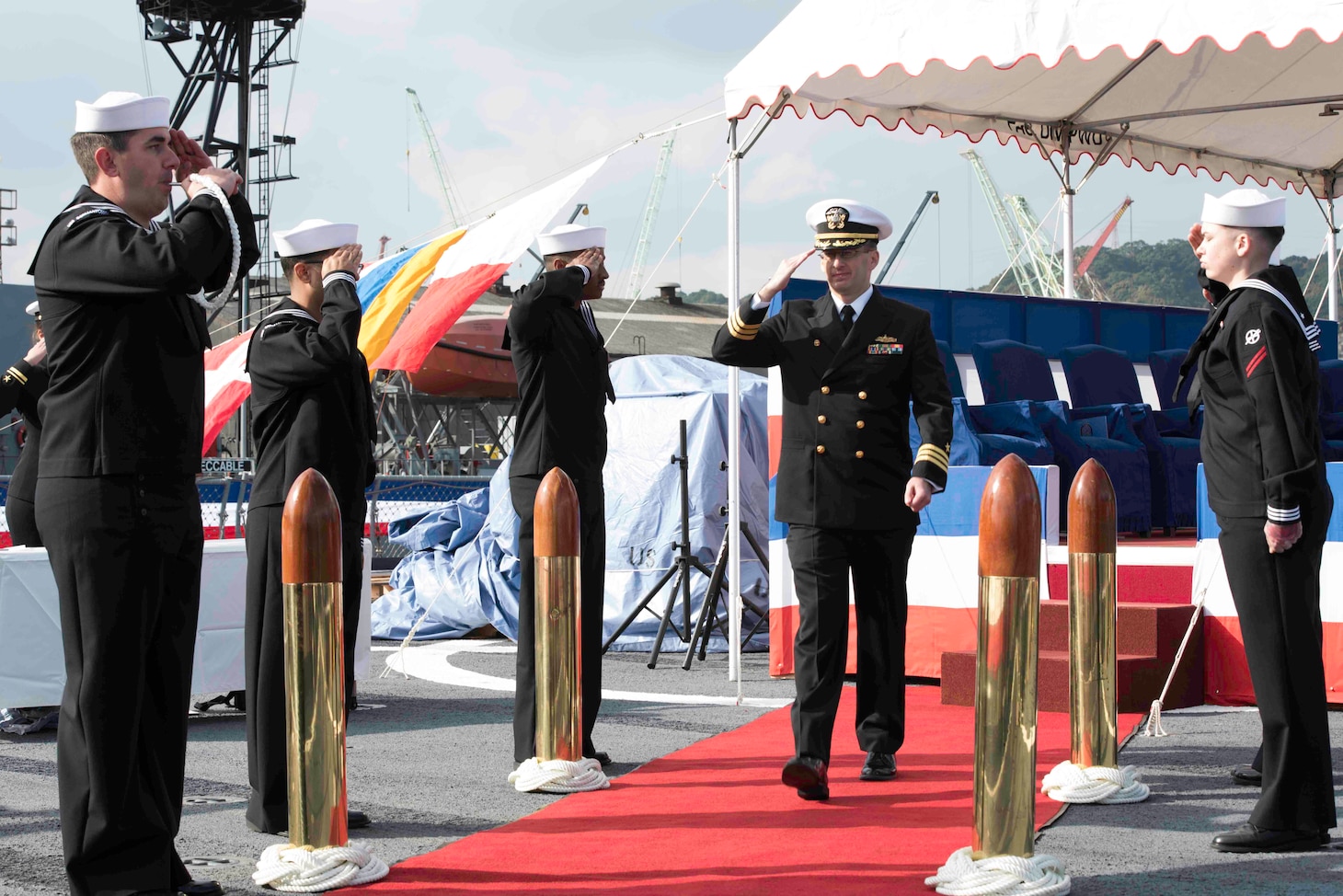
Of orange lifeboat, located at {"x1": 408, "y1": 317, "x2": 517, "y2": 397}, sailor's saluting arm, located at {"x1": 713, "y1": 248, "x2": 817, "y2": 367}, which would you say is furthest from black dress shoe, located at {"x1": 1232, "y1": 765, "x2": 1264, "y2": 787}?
orange lifeboat, located at {"x1": 408, "y1": 317, "x2": 517, "y2": 397}

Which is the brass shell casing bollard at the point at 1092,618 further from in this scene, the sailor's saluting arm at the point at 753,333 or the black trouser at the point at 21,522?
the black trouser at the point at 21,522

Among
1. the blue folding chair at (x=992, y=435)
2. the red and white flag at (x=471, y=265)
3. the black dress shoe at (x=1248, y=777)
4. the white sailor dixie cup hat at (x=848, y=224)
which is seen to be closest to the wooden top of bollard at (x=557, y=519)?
the white sailor dixie cup hat at (x=848, y=224)

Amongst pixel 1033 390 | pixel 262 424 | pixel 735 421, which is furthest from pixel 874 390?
pixel 1033 390

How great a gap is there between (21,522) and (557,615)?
3.25m

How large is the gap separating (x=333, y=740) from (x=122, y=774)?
52 cm

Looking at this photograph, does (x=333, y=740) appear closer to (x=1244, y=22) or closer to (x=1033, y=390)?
(x=1244, y=22)

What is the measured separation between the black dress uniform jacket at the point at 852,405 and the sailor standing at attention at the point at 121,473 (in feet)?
6.87

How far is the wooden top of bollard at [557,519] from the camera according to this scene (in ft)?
16.3

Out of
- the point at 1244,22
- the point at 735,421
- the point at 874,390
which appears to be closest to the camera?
the point at 874,390

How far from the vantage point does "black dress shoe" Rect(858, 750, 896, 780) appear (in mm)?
5113

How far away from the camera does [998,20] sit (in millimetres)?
6543

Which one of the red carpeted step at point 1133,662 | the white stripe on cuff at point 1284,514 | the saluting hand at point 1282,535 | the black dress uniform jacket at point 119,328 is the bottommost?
the red carpeted step at point 1133,662

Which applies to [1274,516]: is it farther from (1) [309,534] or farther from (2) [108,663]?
(2) [108,663]

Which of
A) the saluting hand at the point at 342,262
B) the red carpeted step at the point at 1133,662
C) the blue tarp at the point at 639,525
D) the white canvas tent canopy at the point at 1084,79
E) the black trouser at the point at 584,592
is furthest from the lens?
the blue tarp at the point at 639,525
